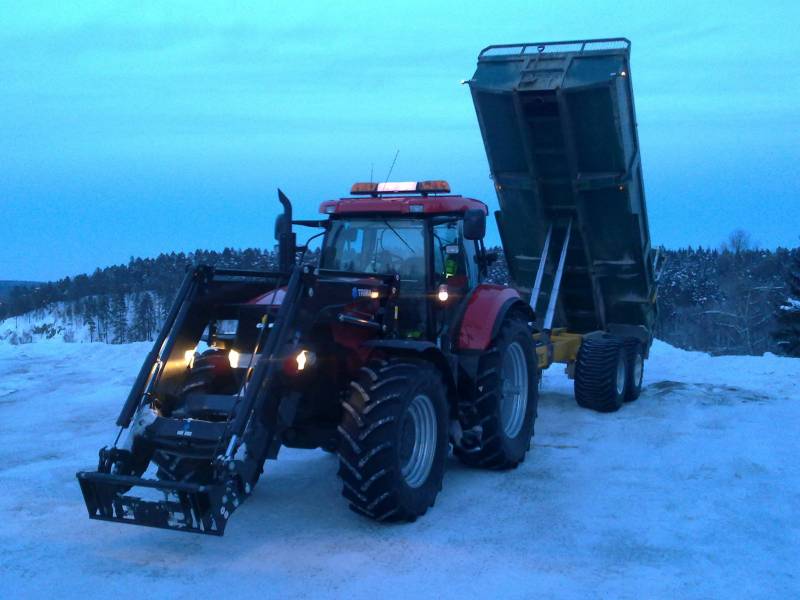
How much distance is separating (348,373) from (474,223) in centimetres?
153

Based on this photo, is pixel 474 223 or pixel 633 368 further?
pixel 633 368

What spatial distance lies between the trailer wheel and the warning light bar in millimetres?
4413

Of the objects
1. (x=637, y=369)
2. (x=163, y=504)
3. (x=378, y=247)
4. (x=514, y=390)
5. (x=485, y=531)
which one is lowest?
(x=485, y=531)

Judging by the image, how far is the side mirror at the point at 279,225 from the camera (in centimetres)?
670

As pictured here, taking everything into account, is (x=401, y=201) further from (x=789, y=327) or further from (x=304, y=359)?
(x=789, y=327)

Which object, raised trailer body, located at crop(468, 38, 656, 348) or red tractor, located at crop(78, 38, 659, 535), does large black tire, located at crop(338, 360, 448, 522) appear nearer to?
red tractor, located at crop(78, 38, 659, 535)

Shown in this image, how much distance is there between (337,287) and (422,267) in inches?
41.9

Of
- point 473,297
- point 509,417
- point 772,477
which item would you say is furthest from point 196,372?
point 772,477

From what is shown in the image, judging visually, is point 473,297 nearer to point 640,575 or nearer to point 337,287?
point 337,287

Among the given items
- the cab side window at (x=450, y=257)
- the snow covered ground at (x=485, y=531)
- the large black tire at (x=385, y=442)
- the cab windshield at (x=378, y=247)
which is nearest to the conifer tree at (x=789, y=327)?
the snow covered ground at (x=485, y=531)

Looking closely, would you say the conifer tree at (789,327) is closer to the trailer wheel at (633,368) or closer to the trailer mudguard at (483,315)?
the trailer wheel at (633,368)

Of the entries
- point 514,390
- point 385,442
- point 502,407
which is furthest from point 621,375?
point 385,442

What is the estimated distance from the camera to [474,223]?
6.12 meters

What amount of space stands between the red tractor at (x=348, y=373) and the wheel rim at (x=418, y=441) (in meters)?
0.01
